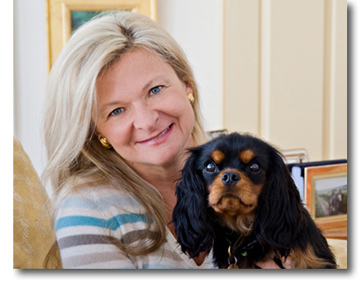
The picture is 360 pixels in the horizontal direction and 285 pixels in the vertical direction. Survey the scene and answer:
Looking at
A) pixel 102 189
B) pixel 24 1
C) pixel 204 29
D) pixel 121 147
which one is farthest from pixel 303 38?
pixel 24 1

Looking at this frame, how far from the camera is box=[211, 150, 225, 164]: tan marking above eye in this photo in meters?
1.34

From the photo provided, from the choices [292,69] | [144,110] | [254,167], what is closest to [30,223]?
[144,110]

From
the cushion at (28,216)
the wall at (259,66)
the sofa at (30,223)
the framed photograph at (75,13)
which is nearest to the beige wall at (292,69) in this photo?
the wall at (259,66)

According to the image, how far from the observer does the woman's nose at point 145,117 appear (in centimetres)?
149

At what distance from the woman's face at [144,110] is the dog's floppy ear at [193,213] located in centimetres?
11

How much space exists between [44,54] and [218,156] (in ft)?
2.12

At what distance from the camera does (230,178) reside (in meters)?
1.28

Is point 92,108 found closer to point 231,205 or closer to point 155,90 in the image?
point 155,90

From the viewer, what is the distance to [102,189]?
4.90 ft

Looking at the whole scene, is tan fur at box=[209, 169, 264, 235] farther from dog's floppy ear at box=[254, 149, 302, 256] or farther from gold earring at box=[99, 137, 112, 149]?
gold earring at box=[99, 137, 112, 149]

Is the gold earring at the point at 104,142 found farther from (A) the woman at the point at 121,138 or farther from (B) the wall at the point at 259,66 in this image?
(B) the wall at the point at 259,66

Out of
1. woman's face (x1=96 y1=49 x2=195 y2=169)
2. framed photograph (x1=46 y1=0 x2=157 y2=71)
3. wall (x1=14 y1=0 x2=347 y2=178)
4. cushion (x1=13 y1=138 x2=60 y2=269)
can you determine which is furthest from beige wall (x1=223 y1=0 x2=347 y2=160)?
cushion (x1=13 y1=138 x2=60 y2=269)

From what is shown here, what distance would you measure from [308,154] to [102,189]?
2.11ft

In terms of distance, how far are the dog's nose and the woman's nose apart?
317 mm
